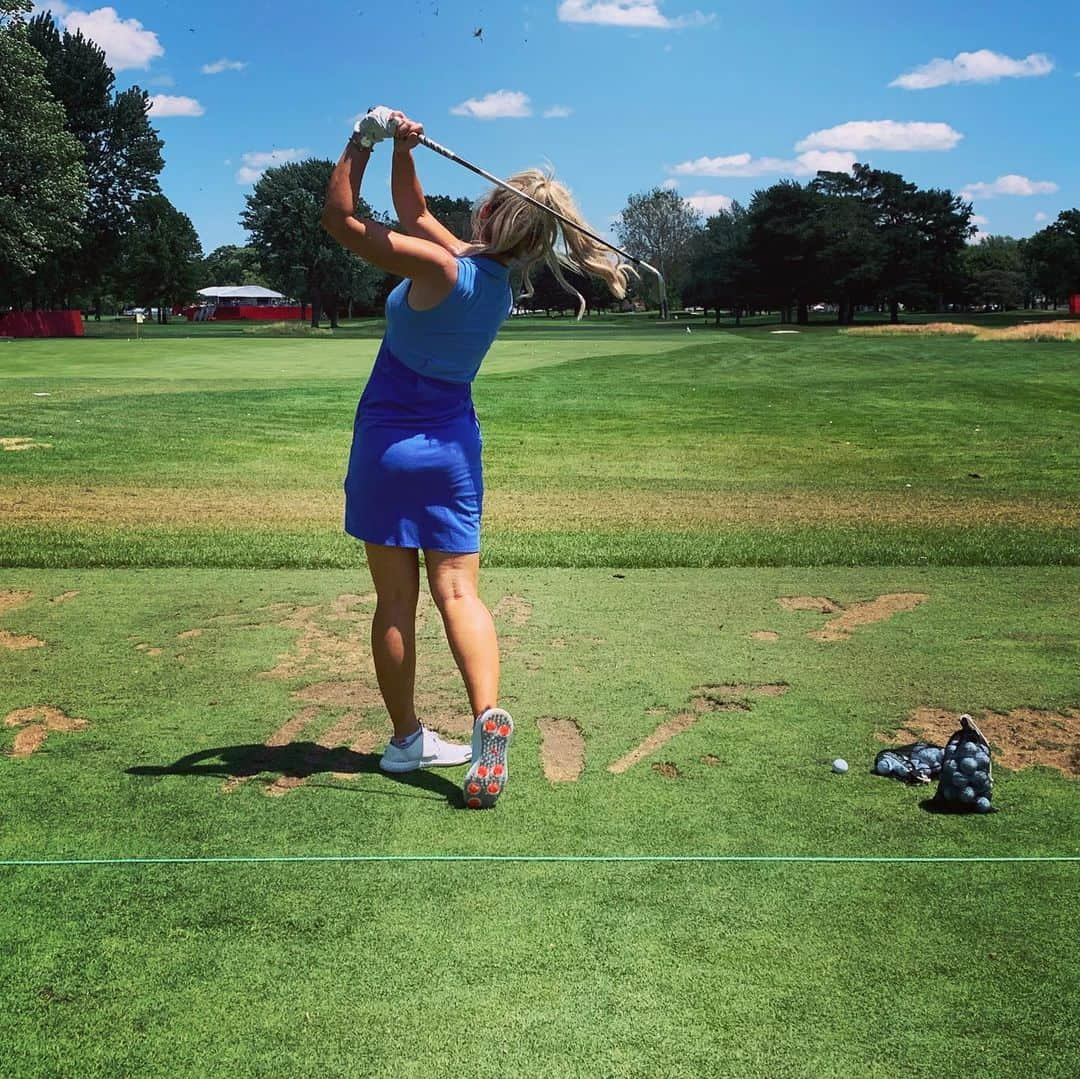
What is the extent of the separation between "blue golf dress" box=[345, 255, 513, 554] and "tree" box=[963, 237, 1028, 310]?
357 ft

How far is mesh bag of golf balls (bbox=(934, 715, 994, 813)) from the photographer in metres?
3.76

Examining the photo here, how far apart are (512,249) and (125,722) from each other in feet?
7.95

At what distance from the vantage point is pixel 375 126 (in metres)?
3.69

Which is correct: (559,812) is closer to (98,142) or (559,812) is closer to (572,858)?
(572,858)

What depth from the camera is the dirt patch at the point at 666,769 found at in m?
4.09

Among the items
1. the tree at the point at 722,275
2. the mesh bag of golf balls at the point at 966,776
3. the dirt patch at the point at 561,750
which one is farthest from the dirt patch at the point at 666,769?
the tree at the point at 722,275

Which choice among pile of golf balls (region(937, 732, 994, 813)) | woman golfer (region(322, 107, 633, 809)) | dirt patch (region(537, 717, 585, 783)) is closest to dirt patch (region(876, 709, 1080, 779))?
pile of golf balls (region(937, 732, 994, 813))

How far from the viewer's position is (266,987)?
271 centimetres

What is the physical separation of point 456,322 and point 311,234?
247 feet

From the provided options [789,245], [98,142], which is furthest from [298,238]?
[789,245]

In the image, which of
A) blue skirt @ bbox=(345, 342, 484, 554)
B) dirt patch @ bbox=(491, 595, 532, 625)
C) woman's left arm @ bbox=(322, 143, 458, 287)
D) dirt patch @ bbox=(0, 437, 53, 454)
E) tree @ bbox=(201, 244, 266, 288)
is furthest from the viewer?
tree @ bbox=(201, 244, 266, 288)

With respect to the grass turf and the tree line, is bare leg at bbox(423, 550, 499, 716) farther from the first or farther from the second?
the tree line

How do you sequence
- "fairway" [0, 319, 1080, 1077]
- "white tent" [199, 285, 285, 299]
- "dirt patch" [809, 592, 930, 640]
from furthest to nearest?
1. "white tent" [199, 285, 285, 299]
2. "dirt patch" [809, 592, 930, 640]
3. "fairway" [0, 319, 1080, 1077]

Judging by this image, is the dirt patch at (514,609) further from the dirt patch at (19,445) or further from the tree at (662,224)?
the tree at (662,224)
